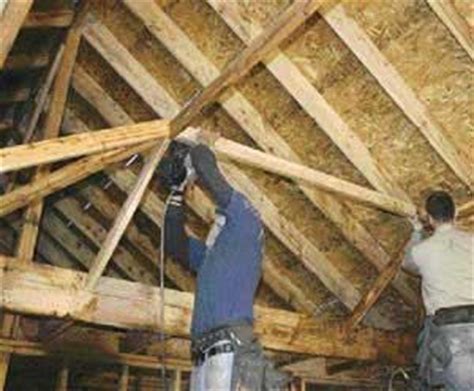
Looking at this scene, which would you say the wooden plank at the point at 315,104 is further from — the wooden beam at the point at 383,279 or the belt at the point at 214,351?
the belt at the point at 214,351

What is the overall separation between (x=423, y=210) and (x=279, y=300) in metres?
1.70

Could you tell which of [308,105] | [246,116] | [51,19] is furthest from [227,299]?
[51,19]

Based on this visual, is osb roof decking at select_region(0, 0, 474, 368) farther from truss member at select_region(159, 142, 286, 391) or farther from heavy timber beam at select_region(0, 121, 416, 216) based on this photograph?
truss member at select_region(159, 142, 286, 391)

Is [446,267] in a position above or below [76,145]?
below

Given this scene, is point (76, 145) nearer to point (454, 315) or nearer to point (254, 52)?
point (254, 52)

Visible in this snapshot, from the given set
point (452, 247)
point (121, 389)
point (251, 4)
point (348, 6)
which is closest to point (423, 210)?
point (452, 247)

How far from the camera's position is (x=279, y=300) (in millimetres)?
5336

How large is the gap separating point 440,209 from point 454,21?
980 millimetres

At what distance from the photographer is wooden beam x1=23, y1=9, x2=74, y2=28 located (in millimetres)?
3797

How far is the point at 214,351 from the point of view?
9.20ft

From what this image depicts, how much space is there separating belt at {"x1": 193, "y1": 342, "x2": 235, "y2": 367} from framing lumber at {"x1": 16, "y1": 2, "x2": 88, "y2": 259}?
5.42ft

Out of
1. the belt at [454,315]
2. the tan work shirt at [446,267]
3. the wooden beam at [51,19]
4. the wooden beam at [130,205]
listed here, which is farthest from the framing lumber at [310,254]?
the belt at [454,315]

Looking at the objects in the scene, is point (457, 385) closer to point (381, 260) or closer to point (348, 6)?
point (381, 260)

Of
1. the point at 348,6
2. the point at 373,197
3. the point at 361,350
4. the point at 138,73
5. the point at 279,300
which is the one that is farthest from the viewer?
the point at 279,300
